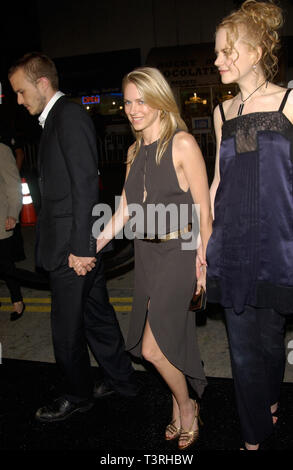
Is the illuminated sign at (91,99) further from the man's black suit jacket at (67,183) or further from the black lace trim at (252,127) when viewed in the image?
the black lace trim at (252,127)

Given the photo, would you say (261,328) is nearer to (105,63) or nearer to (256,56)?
(256,56)

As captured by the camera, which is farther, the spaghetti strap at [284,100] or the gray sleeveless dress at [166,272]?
the gray sleeveless dress at [166,272]

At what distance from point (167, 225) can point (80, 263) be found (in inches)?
22.8

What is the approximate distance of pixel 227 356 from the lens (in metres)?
3.74

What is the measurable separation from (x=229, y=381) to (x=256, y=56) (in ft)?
7.38

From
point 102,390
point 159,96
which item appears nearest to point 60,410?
point 102,390

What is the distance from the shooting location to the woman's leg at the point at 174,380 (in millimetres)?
2555

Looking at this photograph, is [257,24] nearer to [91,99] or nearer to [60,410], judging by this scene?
[60,410]

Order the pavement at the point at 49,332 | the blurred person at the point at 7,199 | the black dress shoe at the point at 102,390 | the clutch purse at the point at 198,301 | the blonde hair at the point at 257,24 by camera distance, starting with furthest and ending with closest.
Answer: the blurred person at the point at 7,199, the pavement at the point at 49,332, the black dress shoe at the point at 102,390, the clutch purse at the point at 198,301, the blonde hair at the point at 257,24

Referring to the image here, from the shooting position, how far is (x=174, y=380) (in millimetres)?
2633

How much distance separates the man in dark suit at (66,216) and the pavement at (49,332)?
0.86 meters

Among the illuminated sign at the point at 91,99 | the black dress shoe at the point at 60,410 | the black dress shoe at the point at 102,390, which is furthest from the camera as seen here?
the illuminated sign at the point at 91,99

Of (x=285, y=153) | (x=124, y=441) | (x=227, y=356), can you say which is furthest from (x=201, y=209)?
(x=227, y=356)

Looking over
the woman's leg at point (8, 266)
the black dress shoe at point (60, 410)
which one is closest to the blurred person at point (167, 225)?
the black dress shoe at point (60, 410)
